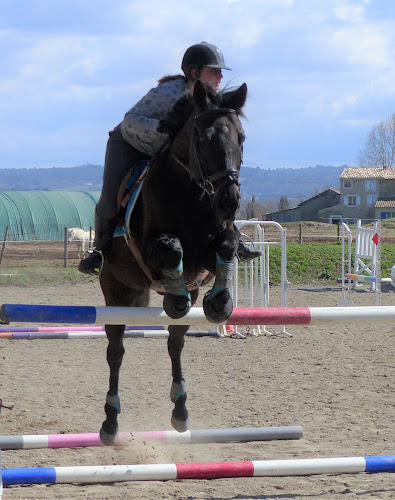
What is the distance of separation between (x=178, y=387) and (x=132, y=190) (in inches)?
60.6

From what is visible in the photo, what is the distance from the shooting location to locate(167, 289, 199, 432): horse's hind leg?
18.3ft

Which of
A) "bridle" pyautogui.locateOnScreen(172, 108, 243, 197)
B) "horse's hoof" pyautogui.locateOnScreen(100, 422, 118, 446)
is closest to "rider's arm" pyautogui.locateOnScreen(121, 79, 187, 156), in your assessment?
"bridle" pyautogui.locateOnScreen(172, 108, 243, 197)

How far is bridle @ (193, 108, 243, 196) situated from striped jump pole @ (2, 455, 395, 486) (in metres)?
1.73

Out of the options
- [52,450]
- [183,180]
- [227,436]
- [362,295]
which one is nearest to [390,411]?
[227,436]

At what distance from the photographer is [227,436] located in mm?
5777

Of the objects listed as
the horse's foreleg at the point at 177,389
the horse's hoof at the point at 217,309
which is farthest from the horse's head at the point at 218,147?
the horse's foreleg at the point at 177,389

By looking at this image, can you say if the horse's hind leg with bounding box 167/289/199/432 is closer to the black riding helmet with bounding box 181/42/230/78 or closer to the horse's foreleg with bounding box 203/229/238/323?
the horse's foreleg with bounding box 203/229/238/323

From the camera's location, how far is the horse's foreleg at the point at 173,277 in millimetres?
4391

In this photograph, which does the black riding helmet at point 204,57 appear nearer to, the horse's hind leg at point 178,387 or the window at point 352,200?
the horse's hind leg at point 178,387

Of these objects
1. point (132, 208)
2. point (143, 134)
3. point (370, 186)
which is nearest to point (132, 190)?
point (132, 208)

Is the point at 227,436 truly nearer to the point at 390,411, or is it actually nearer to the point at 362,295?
the point at 390,411

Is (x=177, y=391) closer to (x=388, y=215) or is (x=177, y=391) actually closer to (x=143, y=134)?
(x=143, y=134)

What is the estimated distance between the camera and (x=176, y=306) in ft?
14.4

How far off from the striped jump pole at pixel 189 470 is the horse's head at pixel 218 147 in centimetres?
162
